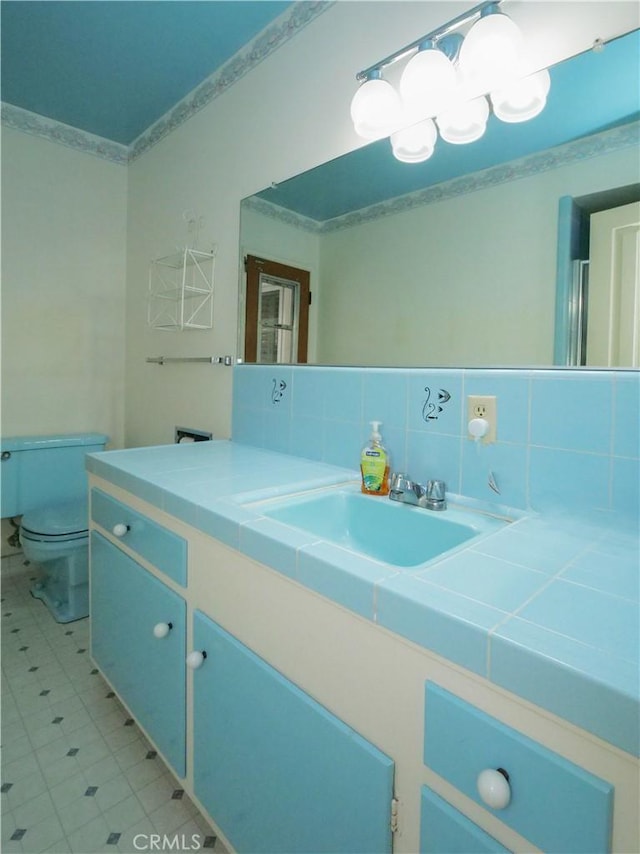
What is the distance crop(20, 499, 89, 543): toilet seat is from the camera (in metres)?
1.81

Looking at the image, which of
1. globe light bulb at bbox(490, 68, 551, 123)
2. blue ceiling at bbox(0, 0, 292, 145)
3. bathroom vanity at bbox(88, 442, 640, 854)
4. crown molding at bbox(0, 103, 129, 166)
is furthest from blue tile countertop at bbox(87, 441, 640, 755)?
crown molding at bbox(0, 103, 129, 166)

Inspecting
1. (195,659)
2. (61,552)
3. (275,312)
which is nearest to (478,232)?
(275,312)

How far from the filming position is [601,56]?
88 cm

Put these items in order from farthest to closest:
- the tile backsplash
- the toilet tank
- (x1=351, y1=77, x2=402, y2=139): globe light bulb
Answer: the toilet tank → (x1=351, y1=77, x2=402, y2=139): globe light bulb → the tile backsplash

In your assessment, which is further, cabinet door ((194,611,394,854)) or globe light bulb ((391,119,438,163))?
globe light bulb ((391,119,438,163))

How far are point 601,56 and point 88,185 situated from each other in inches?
95.5

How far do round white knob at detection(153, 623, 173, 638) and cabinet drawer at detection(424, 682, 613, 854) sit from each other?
68 centimetres

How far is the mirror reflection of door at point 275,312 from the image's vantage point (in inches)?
59.5

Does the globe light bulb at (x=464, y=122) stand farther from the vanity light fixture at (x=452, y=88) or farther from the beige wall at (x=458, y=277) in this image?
the beige wall at (x=458, y=277)

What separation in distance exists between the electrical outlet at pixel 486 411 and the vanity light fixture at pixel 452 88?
614mm

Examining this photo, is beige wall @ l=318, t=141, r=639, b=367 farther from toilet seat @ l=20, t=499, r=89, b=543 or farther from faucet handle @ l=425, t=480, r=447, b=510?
toilet seat @ l=20, t=499, r=89, b=543

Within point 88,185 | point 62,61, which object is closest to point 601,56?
point 62,61

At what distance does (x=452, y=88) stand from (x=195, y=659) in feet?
4.60

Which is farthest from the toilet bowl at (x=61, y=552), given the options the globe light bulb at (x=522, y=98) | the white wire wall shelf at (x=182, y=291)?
the globe light bulb at (x=522, y=98)
